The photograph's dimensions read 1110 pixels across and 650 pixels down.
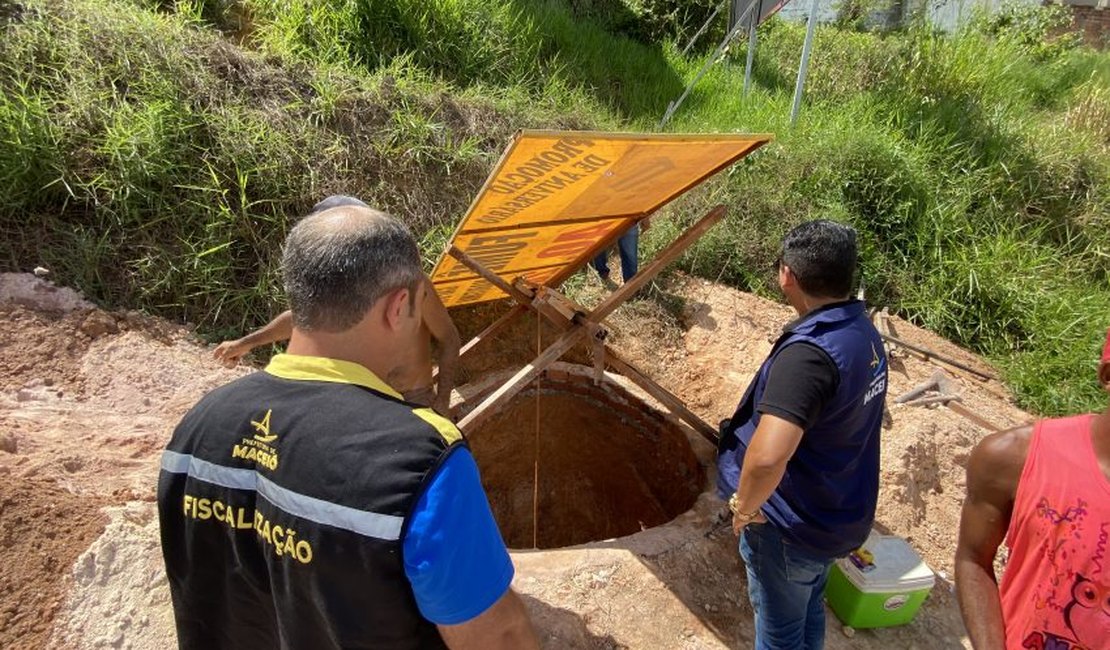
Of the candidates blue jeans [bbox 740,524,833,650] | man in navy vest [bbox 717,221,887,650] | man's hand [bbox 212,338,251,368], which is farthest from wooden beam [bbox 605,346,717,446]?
man's hand [bbox 212,338,251,368]

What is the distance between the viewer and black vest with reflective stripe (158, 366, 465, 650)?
1028 millimetres

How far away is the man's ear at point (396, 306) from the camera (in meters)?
1.22

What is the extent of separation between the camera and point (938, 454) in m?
3.84

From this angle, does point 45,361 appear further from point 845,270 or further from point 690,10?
point 690,10

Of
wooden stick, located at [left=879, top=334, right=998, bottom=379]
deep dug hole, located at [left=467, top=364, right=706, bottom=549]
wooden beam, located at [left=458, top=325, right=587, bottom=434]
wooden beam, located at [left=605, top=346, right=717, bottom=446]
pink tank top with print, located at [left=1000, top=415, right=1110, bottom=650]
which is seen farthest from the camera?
wooden stick, located at [left=879, top=334, right=998, bottom=379]

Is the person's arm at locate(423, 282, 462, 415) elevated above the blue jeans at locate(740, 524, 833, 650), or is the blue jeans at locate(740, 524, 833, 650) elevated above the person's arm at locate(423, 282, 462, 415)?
the person's arm at locate(423, 282, 462, 415)

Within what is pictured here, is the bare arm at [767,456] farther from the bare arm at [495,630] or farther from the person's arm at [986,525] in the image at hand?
the bare arm at [495,630]

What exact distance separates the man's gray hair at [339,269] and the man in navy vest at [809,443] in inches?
45.8

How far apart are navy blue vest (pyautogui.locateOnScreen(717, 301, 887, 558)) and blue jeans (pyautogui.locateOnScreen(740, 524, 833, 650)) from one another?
0.06 metres

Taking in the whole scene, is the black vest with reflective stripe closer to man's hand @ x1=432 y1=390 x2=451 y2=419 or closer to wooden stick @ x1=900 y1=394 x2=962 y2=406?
man's hand @ x1=432 y1=390 x2=451 y2=419

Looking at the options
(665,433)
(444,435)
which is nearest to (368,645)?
(444,435)

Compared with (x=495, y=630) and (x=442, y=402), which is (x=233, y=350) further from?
(x=495, y=630)

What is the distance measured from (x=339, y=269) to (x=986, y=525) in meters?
1.52

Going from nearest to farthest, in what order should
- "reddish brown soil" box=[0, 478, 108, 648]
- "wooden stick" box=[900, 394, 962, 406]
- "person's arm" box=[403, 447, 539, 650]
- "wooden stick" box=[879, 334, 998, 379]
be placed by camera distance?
1. "person's arm" box=[403, 447, 539, 650]
2. "reddish brown soil" box=[0, 478, 108, 648]
3. "wooden stick" box=[900, 394, 962, 406]
4. "wooden stick" box=[879, 334, 998, 379]
